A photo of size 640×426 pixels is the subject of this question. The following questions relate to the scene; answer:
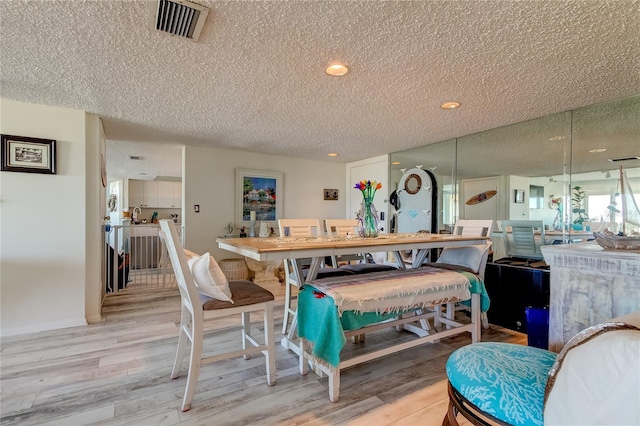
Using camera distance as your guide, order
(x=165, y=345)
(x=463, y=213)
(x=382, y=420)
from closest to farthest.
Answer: (x=382, y=420), (x=165, y=345), (x=463, y=213)

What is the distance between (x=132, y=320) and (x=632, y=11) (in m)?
4.53

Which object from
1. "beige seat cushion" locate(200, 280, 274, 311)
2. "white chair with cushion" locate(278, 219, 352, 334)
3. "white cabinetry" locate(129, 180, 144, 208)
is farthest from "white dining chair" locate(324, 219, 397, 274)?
"white cabinetry" locate(129, 180, 144, 208)

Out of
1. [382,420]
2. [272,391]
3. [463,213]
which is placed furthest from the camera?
[463,213]

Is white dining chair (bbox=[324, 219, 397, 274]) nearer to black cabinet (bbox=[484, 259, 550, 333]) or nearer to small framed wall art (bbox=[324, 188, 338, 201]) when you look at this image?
black cabinet (bbox=[484, 259, 550, 333])

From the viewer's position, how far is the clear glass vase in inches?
108

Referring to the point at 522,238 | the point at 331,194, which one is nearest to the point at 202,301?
the point at 522,238

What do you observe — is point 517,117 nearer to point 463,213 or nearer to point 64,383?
point 463,213

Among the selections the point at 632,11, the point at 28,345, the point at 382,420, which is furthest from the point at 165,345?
the point at 632,11

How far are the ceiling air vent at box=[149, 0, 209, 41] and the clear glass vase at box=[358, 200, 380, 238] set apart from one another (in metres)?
1.82

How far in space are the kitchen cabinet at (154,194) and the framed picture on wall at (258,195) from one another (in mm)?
4767

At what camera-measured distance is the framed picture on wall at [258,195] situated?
16.8ft

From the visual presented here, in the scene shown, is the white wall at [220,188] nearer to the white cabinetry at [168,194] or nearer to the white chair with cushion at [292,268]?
the white chair with cushion at [292,268]

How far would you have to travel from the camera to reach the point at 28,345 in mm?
2627

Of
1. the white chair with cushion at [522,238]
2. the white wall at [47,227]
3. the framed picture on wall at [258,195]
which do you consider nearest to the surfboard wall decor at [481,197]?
the white chair with cushion at [522,238]
